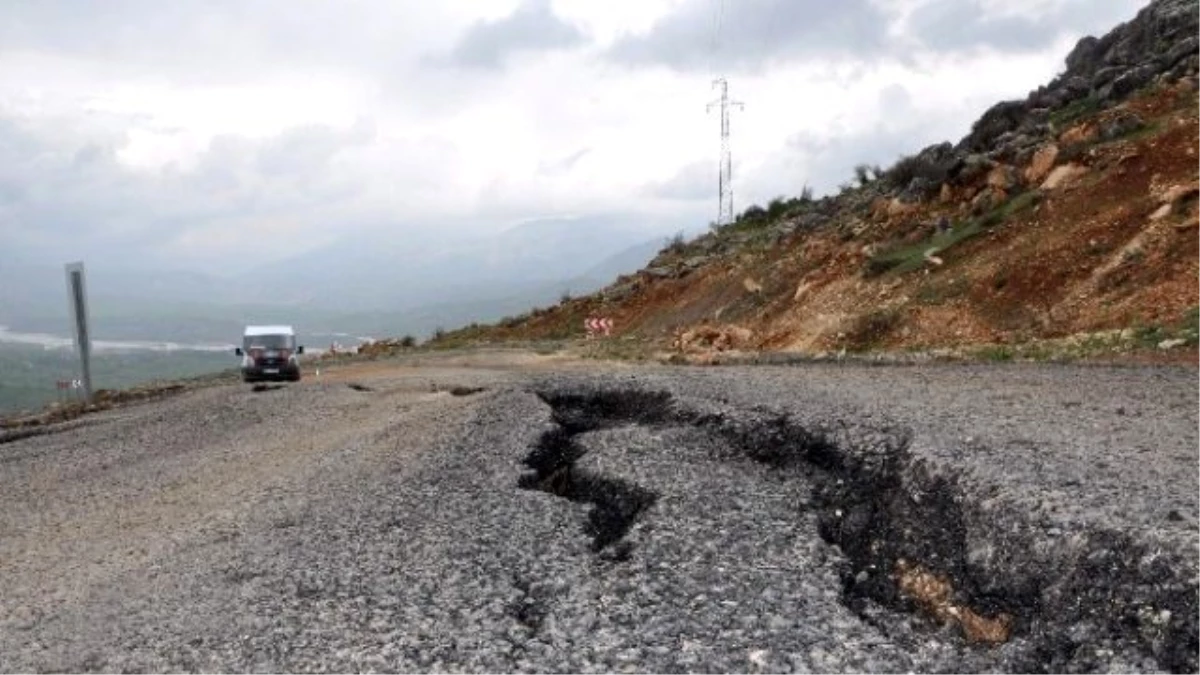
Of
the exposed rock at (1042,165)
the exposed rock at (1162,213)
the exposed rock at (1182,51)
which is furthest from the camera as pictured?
the exposed rock at (1182,51)

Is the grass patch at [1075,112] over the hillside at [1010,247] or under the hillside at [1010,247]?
over

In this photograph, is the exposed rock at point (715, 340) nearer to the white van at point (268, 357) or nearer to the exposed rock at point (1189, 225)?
the white van at point (268, 357)

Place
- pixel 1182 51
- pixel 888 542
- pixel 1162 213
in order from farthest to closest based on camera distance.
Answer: pixel 1182 51 < pixel 1162 213 < pixel 888 542

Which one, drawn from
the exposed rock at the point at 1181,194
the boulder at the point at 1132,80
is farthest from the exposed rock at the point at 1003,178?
the exposed rock at the point at 1181,194

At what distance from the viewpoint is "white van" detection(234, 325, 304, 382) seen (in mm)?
32906

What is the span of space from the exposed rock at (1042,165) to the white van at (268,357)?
24649 mm

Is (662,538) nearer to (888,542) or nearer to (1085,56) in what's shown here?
(888,542)

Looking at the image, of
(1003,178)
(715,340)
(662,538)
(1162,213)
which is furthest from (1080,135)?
(662,538)

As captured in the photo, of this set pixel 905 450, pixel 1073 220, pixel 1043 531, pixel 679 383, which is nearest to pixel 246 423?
pixel 679 383

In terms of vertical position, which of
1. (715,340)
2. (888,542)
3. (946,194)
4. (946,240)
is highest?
(946,194)

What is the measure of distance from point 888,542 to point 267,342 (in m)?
26.7

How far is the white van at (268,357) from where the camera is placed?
32.9 metres

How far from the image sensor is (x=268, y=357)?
3288 centimetres

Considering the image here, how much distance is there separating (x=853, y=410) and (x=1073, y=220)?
15.8 meters
